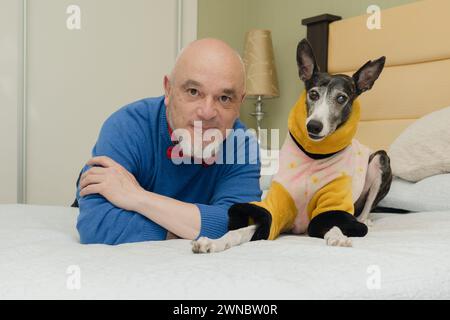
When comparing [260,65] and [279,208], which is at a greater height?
[260,65]

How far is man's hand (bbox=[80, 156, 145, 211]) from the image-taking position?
1.43 metres

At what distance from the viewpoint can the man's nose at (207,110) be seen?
1482 mm

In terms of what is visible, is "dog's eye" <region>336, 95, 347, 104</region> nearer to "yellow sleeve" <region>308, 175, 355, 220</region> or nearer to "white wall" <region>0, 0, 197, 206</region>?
"yellow sleeve" <region>308, 175, 355, 220</region>

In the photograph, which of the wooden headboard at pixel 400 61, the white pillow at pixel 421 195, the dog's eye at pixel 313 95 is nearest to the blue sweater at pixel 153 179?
the dog's eye at pixel 313 95

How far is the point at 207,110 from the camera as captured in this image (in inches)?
58.3

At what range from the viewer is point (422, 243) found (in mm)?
1318

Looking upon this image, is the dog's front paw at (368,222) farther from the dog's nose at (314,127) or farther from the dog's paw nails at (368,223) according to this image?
the dog's nose at (314,127)

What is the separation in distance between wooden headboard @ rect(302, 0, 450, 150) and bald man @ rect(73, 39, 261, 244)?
1.65 meters

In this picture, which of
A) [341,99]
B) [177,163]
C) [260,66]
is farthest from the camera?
[260,66]

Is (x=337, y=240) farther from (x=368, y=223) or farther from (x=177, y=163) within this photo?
(x=368, y=223)

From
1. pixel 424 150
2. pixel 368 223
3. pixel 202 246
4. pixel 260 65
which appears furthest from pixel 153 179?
pixel 260 65

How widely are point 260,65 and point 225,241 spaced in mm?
2729

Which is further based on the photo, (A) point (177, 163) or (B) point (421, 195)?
(B) point (421, 195)

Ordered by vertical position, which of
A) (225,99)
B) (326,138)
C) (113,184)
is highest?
(225,99)
